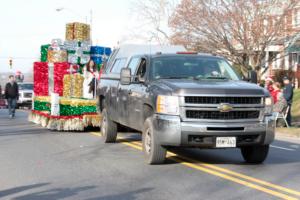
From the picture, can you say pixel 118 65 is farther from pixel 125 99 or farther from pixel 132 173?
pixel 132 173

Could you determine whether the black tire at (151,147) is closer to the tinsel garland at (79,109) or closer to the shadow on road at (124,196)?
the shadow on road at (124,196)

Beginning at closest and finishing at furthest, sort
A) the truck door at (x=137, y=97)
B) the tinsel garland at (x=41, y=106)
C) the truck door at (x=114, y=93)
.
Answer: the truck door at (x=137, y=97), the truck door at (x=114, y=93), the tinsel garland at (x=41, y=106)

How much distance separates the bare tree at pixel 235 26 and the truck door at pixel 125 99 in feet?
58.6

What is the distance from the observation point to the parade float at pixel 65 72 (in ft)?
55.0

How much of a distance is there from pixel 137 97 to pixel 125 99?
90 cm

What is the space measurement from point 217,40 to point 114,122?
1812cm

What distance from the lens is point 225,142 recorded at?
8.56m

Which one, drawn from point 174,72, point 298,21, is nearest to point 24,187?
point 174,72

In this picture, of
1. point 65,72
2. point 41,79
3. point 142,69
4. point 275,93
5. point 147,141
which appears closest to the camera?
point 147,141

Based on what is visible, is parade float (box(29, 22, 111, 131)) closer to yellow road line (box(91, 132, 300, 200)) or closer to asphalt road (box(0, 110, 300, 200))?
asphalt road (box(0, 110, 300, 200))

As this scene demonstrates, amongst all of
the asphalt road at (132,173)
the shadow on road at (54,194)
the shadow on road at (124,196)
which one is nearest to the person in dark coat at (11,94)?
the asphalt road at (132,173)

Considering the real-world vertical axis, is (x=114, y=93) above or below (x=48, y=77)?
below

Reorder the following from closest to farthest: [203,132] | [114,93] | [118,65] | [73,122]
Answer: [203,132] < [114,93] < [118,65] < [73,122]

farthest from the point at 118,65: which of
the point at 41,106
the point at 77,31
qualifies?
the point at 77,31
